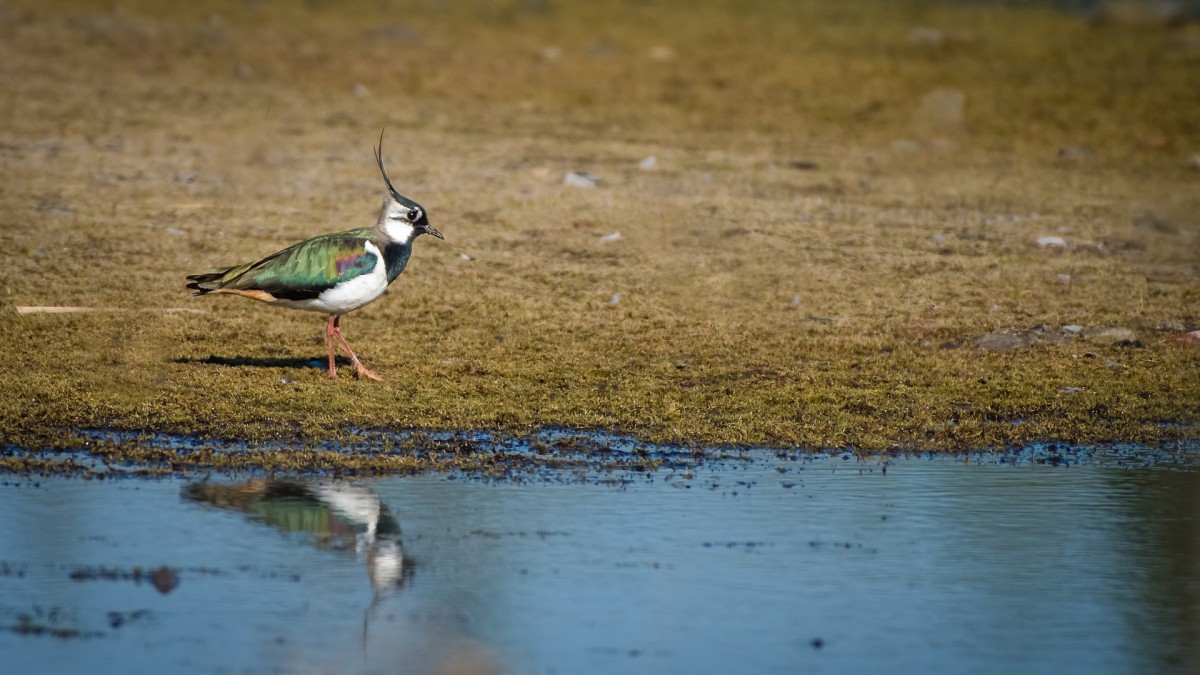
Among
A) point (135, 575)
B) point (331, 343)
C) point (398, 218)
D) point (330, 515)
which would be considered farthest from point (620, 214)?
point (135, 575)

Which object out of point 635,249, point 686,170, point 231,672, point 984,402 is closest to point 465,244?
point 635,249

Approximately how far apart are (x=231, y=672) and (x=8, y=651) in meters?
0.71

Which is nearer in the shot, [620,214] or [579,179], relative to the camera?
[620,214]

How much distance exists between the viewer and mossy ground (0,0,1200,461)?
8.93 meters

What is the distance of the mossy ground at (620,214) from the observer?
29.3ft

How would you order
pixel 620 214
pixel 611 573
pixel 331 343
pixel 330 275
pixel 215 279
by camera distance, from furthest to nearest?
pixel 620 214 < pixel 215 279 < pixel 331 343 < pixel 330 275 < pixel 611 573

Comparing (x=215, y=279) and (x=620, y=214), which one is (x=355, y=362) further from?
(x=620, y=214)

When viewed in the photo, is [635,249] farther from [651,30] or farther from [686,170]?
[651,30]

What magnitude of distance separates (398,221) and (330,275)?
65 cm

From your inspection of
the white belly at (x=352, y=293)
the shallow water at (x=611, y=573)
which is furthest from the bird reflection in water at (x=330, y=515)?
the white belly at (x=352, y=293)

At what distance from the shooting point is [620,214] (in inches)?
544

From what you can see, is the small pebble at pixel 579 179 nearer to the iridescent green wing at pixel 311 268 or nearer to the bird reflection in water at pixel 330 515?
the iridescent green wing at pixel 311 268

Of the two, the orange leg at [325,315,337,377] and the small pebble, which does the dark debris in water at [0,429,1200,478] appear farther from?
the small pebble

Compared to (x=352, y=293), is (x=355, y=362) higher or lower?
lower
